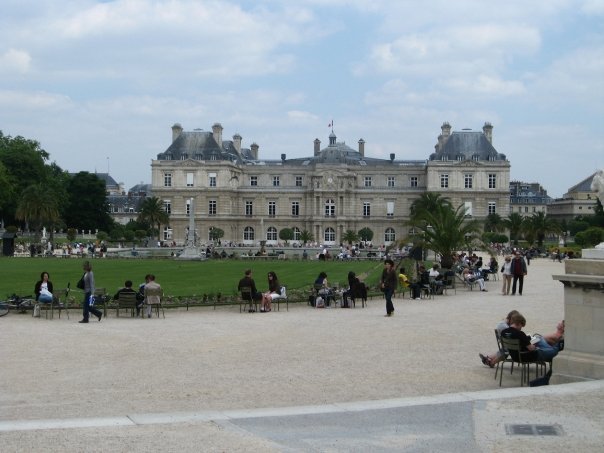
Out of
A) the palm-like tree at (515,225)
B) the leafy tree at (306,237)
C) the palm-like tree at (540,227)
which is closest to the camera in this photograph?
the palm-like tree at (540,227)

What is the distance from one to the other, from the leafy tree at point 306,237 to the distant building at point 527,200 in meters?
52.8

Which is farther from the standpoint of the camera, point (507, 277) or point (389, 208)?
point (389, 208)

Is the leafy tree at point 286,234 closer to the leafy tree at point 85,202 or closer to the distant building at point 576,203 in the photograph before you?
the leafy tree at point 85,202

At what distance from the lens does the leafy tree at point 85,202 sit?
275 feet

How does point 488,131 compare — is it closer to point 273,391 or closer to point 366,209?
point 366,209

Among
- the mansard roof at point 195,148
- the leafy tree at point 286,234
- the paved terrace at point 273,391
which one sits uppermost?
the mansard roof at point 195,148

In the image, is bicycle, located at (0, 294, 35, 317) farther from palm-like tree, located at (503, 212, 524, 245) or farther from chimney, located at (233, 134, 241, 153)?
chimney, located at (233, 134, 241, 153)

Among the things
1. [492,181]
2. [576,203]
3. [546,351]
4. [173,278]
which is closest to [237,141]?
[492,181]

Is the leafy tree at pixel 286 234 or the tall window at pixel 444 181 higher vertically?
the tall window at pixel 444 181

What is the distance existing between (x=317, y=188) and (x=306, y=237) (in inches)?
314

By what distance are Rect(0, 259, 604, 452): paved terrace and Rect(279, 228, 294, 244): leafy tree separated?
65711 millimetres

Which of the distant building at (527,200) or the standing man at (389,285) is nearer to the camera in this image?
the standing man at (389,285)

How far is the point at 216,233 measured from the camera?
269ft

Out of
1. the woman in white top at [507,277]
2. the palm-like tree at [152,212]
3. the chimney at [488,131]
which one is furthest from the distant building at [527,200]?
the woman in white top at [507,277]
